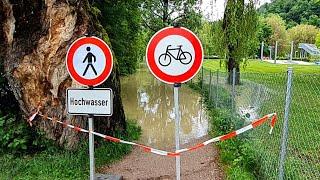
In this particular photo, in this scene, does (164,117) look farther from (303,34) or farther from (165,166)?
(303,34)

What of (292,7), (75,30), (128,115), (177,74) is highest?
(292,7)

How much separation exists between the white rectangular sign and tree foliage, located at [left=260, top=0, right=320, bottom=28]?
84.1m

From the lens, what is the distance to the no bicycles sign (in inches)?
163

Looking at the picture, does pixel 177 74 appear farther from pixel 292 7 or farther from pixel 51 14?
pixel 292 7

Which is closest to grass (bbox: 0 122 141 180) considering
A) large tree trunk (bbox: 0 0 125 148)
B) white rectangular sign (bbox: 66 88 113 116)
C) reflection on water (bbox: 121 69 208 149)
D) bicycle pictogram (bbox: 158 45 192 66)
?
large tree trunk (bbox: 0 0 125 148)

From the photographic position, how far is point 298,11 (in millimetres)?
95812

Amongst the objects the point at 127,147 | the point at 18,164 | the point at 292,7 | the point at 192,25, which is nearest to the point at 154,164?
the point at 127,147

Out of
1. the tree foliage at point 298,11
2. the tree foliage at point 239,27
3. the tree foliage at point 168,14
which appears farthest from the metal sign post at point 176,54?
the tree foliage at point 298,11

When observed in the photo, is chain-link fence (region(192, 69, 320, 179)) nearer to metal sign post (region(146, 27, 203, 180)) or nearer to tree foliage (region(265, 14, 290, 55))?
metal sign post (region(146, 27, 203, 180))

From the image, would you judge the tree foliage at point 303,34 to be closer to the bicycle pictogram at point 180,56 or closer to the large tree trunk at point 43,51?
the large tree trunk at point 43,51

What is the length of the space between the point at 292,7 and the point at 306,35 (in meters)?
26.4

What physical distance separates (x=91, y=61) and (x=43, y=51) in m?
2.79

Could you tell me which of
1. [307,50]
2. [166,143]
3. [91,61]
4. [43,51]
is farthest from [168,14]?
[307,50]

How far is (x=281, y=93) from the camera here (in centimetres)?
659
